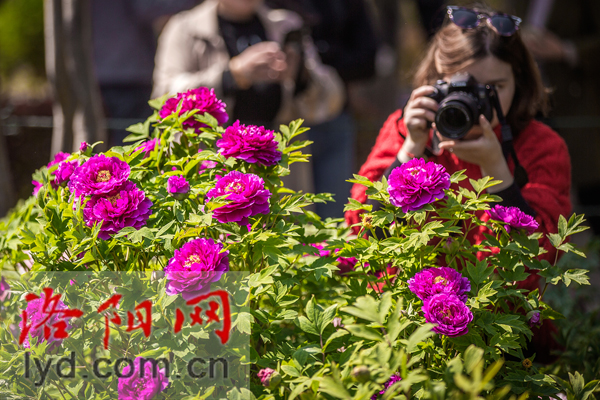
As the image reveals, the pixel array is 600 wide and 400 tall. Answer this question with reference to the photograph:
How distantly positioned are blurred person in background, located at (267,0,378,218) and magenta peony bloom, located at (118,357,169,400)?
2092 millimetres

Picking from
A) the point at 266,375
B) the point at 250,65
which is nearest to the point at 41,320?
the point at 266,375

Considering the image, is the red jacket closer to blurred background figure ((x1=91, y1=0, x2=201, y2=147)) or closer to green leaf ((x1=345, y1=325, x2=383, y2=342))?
green leaf ((x1=345, y1=325, x2=383, y2=342))

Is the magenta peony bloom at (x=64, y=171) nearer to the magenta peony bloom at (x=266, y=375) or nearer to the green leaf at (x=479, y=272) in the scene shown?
the magenta peony bloom at (x=266, y=375)

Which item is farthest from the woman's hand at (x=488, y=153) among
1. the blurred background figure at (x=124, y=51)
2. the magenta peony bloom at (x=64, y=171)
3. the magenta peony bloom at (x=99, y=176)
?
the blurred background figure at (x=124, y=51)

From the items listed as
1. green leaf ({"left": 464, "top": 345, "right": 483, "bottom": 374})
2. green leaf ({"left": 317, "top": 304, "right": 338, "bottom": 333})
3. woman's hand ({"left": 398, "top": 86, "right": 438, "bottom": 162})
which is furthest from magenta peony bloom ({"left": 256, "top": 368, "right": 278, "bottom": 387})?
woman's hand ({"left": 398, "top": 86, "right": 438, "bottom": 162})

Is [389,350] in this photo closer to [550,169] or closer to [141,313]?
[141,313]

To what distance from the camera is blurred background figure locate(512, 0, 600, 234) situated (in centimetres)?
364

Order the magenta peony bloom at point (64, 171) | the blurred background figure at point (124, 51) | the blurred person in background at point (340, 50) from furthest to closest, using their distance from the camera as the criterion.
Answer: the blurred background figure at point (124, 51), the blurred person in background at point (340, 50), the magenta peony bloom at point (64, 171)

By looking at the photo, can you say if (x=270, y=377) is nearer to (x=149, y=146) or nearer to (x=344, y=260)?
(x=344, y=260)

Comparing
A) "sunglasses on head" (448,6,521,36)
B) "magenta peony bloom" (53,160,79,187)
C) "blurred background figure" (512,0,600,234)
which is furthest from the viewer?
"blurred background figure" (512,0,600,234)

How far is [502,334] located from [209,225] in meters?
0.60

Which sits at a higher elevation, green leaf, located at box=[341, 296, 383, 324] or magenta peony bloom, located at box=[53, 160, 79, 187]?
magenta peony bloom, located at box=[53, 160, 79, 187]

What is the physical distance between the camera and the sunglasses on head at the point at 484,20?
4.74 feet

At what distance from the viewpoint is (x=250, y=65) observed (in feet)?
7.62
